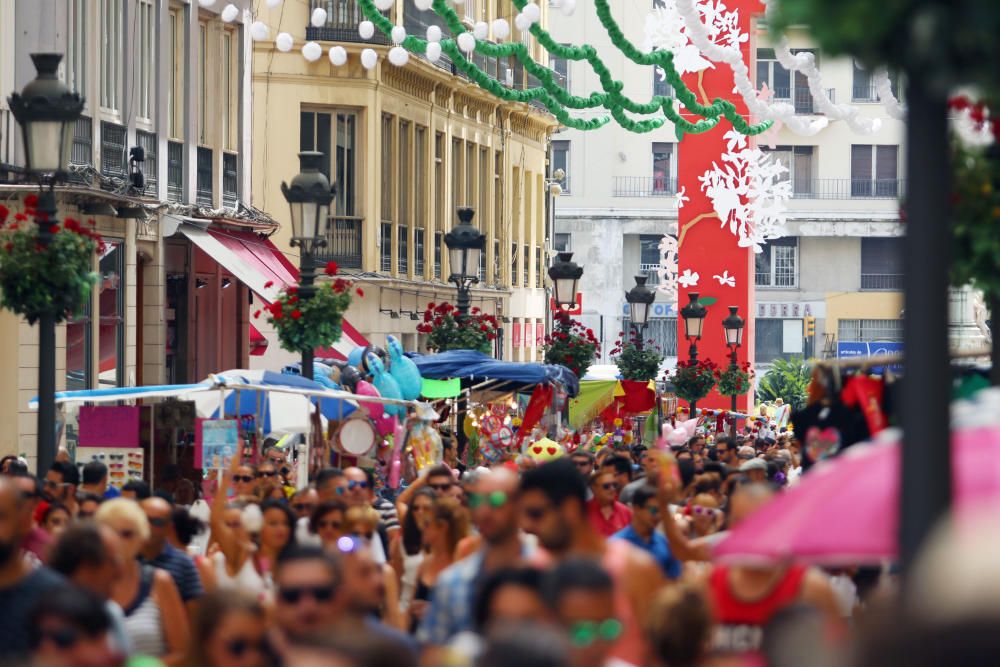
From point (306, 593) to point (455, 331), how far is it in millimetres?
19529

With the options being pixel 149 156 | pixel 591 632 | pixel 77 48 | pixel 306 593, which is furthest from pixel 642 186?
pixel 591 632

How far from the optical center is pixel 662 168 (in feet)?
276

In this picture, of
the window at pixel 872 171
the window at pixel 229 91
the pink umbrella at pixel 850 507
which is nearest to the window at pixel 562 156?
the window at pixel 872 171

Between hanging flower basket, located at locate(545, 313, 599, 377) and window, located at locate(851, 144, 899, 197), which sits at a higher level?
window, located at locate(851, 144, 899, 197)

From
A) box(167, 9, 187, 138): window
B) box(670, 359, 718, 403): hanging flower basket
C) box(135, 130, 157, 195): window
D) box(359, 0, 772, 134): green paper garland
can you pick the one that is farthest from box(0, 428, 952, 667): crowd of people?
box(670, 359, 718, 403): hanging flower basket

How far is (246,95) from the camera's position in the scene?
32.4 meters

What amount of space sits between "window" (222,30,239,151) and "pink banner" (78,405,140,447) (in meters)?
14.1

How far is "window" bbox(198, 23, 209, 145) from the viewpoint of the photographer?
99.6 feet

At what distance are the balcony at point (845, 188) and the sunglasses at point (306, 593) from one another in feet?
252

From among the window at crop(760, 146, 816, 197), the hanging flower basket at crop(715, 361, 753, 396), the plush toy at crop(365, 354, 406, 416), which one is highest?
the window at crop(760, 146, 816, 197)

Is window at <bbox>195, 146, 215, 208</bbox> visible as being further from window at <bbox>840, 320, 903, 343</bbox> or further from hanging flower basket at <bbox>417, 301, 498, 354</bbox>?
window at <bbox>840, 320, 903, 343</bbox>

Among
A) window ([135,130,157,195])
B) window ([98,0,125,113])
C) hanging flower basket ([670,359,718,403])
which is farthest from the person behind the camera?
hanging flower basket ([670,359,718,403])

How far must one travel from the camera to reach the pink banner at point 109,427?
17.4m

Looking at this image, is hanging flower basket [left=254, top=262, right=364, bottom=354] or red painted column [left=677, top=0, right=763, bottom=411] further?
red painted column [left=677, top=0, right=763, bottom=411]
